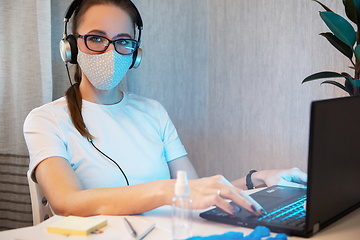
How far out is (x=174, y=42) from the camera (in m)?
2.34

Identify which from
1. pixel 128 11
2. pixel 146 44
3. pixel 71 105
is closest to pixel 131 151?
pixel 71 105

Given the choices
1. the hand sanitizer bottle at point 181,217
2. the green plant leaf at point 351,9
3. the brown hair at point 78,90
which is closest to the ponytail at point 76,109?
the brown hair at point 78,90

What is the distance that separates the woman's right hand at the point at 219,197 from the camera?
0.77 m

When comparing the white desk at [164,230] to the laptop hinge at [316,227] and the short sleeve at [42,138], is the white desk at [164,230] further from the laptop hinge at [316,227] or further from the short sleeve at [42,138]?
the short sleeve at [42,138]

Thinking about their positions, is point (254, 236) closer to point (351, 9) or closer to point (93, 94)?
point (93, 94)

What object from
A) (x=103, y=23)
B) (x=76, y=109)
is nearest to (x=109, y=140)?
(x=76, y=109)

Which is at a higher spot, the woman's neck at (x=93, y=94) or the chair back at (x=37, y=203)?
the woman's neck at (x=93, y=94)

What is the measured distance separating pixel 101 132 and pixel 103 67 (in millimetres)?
242

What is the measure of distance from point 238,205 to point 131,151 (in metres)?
0.60

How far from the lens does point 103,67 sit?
4.19 feet

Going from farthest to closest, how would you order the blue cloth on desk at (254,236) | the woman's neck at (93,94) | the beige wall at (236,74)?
the beige wall at (236,74), the woman's neck at (93,94), the blue cloth on desk at (254,236)

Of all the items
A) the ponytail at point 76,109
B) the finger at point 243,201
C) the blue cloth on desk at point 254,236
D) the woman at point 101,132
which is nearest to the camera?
the blue cloth on desk at point 254,236

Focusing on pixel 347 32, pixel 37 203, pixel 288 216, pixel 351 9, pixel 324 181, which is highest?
pixel 351 9

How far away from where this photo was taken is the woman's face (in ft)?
4.16
